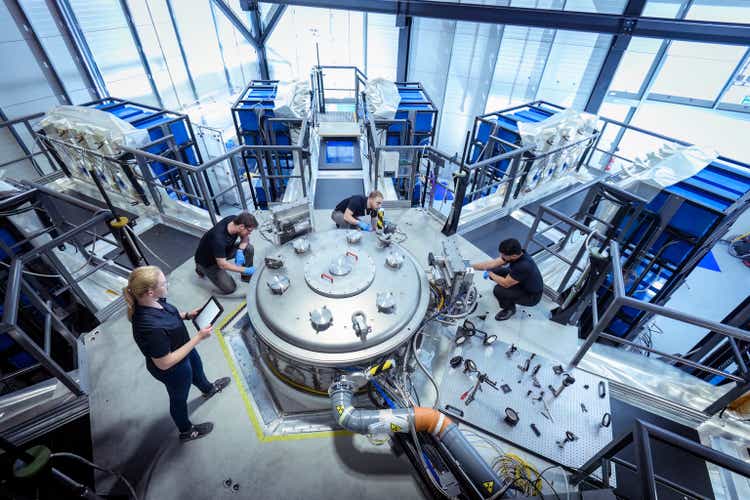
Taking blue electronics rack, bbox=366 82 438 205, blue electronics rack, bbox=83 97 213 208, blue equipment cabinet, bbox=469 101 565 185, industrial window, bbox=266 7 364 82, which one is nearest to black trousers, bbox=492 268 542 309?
blue equipment cabinet, bbox=469 101 565 185

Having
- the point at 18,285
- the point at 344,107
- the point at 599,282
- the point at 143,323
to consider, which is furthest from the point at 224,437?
the point at 344,107

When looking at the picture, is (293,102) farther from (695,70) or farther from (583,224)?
(695,70)

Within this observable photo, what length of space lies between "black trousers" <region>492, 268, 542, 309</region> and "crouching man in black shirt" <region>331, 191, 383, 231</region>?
1.98 meters

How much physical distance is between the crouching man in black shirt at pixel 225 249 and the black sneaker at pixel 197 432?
5.08 feet

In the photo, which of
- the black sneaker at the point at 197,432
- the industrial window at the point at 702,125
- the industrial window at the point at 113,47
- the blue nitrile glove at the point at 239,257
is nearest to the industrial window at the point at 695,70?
the industrial window at the point at 702,125

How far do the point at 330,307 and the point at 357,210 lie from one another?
7.40 ft

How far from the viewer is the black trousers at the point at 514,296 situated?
12.0 feet

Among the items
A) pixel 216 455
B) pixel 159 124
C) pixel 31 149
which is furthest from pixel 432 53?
pixel 216 455

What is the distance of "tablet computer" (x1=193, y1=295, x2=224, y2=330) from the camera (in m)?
2.49

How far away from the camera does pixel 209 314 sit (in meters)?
2.58

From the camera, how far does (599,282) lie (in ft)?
10.7

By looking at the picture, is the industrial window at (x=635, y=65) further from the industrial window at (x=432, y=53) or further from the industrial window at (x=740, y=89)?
the industrial window at (x=432, y=53)

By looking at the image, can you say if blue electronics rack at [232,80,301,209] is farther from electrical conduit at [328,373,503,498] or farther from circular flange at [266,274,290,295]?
electrical conduit at [328,373,503,498]

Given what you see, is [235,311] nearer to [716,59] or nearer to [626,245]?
[626,245]
